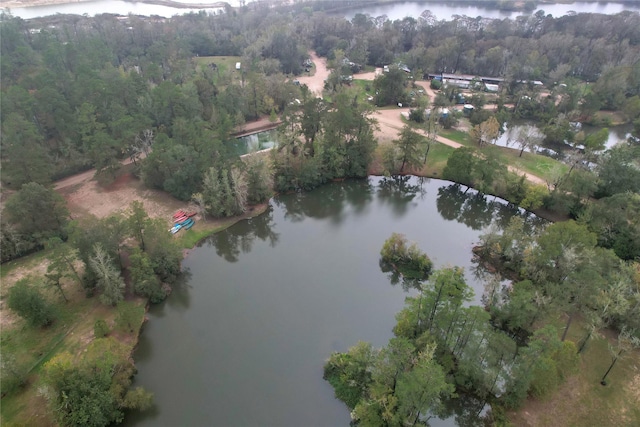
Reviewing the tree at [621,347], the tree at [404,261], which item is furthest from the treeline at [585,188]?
the tree at [404,261]

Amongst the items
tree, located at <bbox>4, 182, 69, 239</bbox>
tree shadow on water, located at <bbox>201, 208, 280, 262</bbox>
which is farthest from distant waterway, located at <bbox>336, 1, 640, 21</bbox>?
tree, located at <bbox>4, 182, 69, 239</bbox>

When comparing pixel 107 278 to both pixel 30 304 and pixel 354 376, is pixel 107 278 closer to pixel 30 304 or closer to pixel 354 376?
pixel 30 304

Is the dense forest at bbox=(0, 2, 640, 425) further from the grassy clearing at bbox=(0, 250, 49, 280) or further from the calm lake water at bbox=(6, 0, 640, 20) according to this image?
the calm lake water at bbox=(6, 0, 640, 20)

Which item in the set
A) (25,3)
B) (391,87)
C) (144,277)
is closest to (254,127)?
(391,87)

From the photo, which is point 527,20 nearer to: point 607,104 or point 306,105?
point 607,104

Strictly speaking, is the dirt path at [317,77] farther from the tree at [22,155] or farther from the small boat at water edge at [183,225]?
the tree at [22,155]

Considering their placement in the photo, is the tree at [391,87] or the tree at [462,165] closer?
the tree at [462,165]
